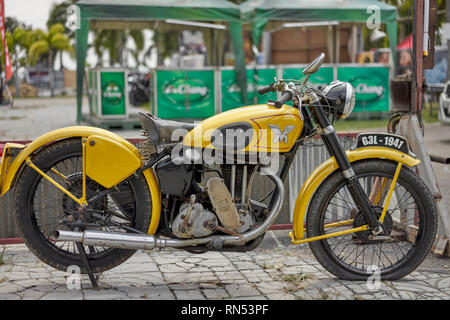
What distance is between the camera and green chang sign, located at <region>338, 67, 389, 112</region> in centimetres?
1723

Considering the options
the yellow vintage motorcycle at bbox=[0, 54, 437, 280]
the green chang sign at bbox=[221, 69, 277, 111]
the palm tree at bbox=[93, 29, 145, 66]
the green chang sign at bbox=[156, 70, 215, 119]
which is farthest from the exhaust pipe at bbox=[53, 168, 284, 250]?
the palm tree at bbox=[93, 29, 145, 66]

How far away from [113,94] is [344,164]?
12466mm

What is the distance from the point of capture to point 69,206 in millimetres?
4230

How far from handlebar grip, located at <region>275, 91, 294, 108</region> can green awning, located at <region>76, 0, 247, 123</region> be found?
39.2 feet

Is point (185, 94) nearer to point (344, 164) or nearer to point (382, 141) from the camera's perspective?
point (382, 141)

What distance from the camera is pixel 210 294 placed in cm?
415

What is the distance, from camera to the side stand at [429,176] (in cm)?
499

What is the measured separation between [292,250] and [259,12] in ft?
41.8

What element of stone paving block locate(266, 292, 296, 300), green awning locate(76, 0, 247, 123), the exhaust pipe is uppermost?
green awning locate(76, 0, 247, 123)

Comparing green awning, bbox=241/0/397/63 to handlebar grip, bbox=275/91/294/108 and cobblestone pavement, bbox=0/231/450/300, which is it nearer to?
cobblestone pavement, bbox=0/231/450/300

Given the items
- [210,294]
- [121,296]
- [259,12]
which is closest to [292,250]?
[210,294]

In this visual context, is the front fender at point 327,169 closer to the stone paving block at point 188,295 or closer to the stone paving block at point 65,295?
the stone paving block at point 188,295

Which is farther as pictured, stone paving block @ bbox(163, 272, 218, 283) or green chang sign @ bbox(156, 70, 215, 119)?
green chang sign @ bbox(156, 70, 215, 119)
